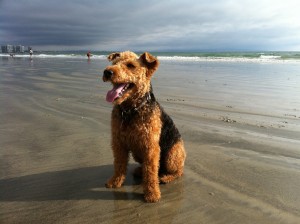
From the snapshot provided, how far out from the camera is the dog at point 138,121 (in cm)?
334

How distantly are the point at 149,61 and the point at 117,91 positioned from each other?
589mm

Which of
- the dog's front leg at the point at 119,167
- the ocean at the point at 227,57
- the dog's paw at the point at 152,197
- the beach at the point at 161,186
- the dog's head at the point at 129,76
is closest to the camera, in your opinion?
the dog's head at the point at 129,76

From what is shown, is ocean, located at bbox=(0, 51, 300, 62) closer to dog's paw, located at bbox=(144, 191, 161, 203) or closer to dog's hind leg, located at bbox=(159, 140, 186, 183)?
dog's hind leg, located at bbox=(159, 140, 186, 183)

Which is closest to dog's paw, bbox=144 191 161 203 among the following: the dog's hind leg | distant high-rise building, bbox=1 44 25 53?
the dog's hind leg

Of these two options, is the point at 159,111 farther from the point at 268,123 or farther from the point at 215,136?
the point at 268,123

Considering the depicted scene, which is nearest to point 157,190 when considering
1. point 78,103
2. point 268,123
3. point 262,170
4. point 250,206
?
point 250,206

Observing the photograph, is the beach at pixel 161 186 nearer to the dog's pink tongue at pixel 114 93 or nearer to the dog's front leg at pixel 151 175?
the dog's front leg at pixel 151 175

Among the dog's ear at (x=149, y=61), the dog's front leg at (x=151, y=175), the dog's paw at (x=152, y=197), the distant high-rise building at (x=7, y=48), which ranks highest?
the distant high-rise building at (x=7, y=48)

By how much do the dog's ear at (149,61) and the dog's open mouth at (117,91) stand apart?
1.17ft

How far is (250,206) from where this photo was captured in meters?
3.60

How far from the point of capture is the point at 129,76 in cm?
330

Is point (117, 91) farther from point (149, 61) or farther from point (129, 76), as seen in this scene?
point (149, 61)

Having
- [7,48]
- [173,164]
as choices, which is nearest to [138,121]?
[173,164]

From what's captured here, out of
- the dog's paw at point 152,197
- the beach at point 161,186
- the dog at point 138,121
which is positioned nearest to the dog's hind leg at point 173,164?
the dog at point 138,121
